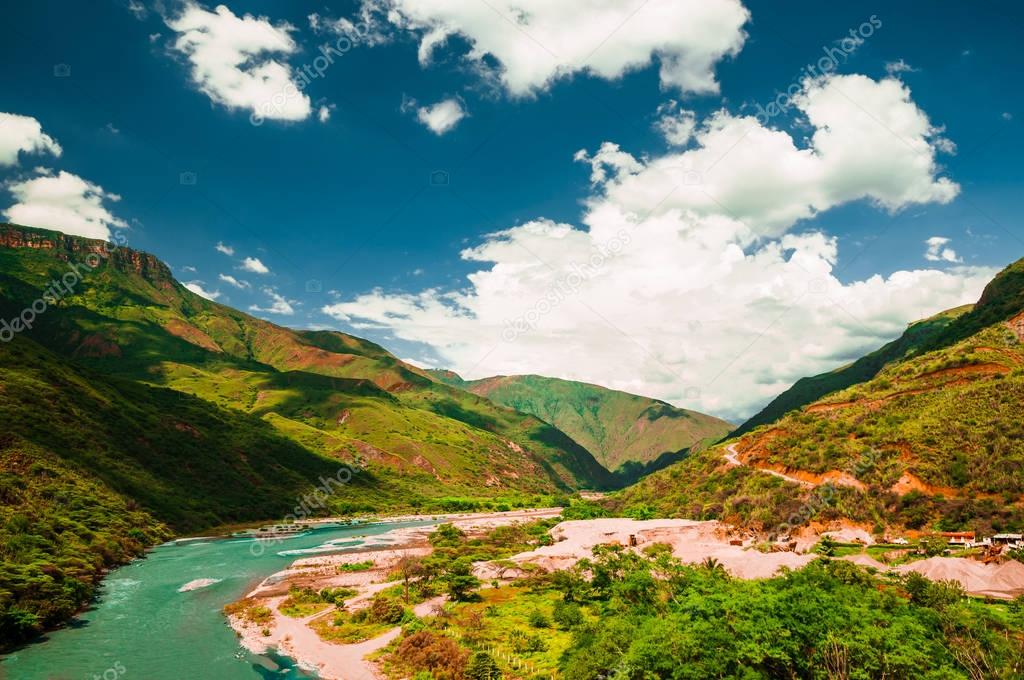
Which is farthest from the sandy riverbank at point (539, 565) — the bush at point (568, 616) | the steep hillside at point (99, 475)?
the steep hillside at point (99, 475)

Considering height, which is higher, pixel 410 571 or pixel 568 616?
pixel 568 616

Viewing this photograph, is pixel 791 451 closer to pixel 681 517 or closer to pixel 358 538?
pixel 681 517

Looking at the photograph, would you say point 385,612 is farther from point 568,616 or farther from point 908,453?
point 908,453

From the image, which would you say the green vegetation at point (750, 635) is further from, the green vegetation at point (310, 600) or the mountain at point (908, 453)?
the mountain at point (908, 453)

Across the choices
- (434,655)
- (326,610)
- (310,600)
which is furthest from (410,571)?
(434,655)

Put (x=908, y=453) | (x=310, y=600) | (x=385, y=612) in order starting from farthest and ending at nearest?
(x=908, y=453) < (x=310, y=600) < (x=385, y=612)

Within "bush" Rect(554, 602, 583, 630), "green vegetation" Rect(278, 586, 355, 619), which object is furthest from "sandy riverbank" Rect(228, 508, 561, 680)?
"bush" Rect(554, 602, 583, 630)

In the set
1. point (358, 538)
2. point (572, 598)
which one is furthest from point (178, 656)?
point (358, 538)
